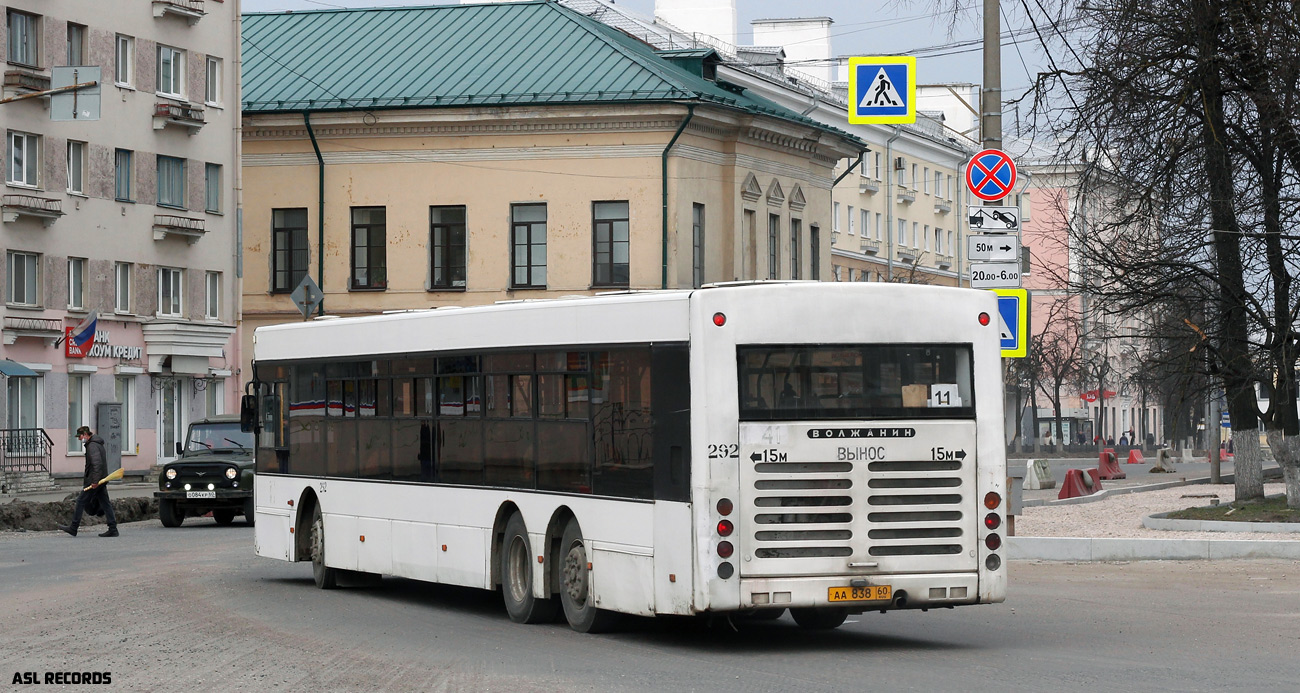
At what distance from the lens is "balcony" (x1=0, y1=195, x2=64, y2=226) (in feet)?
159

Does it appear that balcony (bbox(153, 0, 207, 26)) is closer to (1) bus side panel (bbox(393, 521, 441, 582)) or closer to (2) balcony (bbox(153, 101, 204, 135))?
(2) balcony (bbox(153, 101, 204, 135))

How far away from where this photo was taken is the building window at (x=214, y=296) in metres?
56.3

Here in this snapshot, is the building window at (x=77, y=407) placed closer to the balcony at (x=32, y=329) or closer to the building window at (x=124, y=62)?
the balcony at (x=32, y=329)

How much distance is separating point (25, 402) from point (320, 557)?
32.0 metres

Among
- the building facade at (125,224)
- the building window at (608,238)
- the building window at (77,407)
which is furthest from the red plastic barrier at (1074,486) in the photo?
the building window at (77,407)

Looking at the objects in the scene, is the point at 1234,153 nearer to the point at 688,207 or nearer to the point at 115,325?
the point at 688,207

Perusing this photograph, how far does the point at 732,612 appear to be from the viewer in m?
13.7

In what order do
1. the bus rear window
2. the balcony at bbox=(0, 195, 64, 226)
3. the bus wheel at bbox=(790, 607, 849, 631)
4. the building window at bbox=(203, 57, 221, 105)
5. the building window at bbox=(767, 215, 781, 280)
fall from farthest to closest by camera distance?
the building window at bbox=(203, 57, 221, 105) < the building window at bbox=(767, 215, 781, 280) < the balcony at bbox=(0, 195, 64, 226) < the bus wheel at bbox=(790, 607, 849, 631) < the bus rear window

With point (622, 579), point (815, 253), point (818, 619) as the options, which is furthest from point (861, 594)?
point (815, 253)

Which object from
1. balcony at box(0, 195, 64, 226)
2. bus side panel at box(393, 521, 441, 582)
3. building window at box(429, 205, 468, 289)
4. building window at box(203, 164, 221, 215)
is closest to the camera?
bus side panel at box(393, 521, 441, 582)

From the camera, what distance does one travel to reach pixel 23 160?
162 feet

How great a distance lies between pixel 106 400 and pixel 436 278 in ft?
31.0

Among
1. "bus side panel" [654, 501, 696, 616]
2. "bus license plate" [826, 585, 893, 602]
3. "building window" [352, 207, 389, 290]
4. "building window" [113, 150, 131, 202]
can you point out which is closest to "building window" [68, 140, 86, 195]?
"building window" [113, 150, 131, 202]

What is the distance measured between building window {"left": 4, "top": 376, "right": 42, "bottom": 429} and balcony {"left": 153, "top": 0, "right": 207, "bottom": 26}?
11.4 metres
